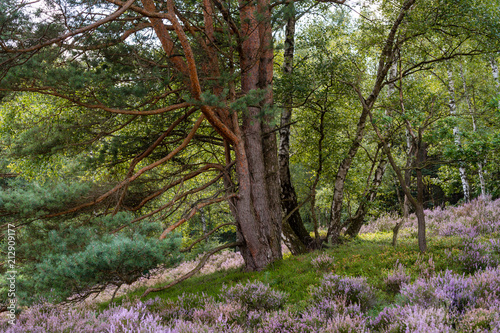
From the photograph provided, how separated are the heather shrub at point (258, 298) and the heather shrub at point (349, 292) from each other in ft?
1.72

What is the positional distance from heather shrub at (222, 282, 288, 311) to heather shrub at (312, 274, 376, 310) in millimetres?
524

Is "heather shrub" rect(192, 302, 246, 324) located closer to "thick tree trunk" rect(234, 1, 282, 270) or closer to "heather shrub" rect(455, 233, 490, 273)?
"thick tree trunk" rect(234, 1, 282, 270)

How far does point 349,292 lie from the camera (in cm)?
427

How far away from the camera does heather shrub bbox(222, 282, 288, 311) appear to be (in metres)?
4.44

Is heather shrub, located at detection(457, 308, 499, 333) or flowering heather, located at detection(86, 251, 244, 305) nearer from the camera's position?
heather shrub, located at detection(457, 308, 499, 333)

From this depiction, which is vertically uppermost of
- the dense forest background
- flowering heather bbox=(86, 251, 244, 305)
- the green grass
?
the dense forest background

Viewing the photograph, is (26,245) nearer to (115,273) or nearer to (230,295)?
(115,273)

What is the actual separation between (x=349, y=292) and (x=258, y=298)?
4.24 ft

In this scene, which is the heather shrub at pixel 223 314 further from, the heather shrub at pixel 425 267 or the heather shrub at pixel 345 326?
the heather shrub at pixel 425 267

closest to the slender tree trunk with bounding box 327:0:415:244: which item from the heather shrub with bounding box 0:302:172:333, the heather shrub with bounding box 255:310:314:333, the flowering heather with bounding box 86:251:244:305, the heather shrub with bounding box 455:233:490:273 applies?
the flowering heather with bounding box 86:251:244:305

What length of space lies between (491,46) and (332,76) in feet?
13.7

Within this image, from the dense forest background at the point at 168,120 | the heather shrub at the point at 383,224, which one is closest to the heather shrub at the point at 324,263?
the dense forest background at the point at 168,120

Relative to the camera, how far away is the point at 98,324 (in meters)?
3.81

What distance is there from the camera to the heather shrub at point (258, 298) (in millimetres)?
4441
